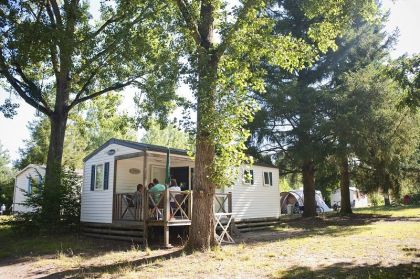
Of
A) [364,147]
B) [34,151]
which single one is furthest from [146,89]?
[34,151]

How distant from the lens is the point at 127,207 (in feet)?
48.7

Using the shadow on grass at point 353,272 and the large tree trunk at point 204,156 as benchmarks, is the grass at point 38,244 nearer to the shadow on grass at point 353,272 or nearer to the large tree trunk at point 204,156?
the large tree trunk at point 204,156

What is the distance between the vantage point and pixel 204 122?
10594mm

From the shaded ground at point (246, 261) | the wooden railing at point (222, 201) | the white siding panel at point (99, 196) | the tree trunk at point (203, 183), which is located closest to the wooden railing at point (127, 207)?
→ the white siding panel at point (99, 196)

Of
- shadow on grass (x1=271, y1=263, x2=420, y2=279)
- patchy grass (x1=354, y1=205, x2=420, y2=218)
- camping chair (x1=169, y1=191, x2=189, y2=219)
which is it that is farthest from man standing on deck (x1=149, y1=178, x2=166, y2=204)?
patchy grass (x1=354, y1=205, x2=420, y2=218)

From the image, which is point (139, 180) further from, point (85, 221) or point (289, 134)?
point (289, 134)

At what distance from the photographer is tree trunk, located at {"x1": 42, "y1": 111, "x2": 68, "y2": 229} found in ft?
54.7

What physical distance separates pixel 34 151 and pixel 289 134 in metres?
27.2

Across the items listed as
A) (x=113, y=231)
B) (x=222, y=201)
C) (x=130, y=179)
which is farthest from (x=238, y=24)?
(x=113, y=231)

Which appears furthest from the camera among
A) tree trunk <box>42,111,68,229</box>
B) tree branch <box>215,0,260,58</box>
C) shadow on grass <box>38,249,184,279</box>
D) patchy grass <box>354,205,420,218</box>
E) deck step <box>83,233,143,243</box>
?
patchy grass <box>354,205,420,218</box>

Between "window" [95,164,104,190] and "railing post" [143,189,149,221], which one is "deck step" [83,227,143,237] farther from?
"window" [95,164,104,190]

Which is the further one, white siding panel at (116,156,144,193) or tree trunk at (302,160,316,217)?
tree trunk at (302,160,316,217)

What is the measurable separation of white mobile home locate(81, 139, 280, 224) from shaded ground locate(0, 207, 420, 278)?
2542 mm

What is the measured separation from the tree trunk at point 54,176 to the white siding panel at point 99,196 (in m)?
1.15
